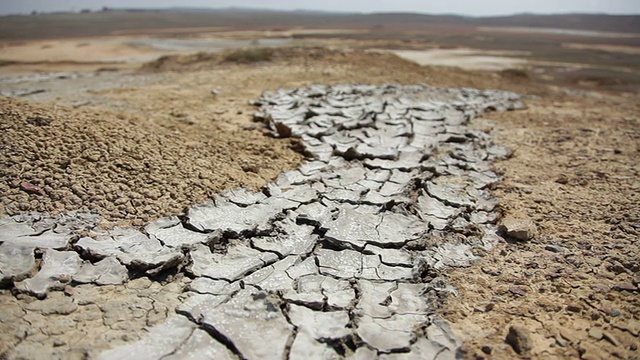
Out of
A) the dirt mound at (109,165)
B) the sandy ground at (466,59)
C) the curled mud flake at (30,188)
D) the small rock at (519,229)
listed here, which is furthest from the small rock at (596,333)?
the sandy ground at (466,59)

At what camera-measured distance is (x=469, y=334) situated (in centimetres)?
210

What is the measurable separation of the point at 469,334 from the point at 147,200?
236cm

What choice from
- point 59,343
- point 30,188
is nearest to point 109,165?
point 30,188

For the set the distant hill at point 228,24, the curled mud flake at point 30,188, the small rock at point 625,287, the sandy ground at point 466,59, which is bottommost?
the small rock at point 625,287

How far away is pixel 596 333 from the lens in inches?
82.0

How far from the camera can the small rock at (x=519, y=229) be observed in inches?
121

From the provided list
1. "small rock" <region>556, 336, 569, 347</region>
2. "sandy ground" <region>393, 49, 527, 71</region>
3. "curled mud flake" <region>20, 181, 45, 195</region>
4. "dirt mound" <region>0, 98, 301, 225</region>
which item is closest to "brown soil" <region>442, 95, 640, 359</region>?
"small rock" <region>556, 336, 569, 347</region>

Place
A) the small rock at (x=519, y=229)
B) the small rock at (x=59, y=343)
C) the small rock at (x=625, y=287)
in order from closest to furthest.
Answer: the small rock at (x=59, y=343)
the small rock at (x=625, y=287)
the small rock at (x=519, y=229)

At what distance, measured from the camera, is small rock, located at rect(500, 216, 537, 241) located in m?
3.07

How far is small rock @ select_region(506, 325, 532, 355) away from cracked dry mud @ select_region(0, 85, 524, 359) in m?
0.29

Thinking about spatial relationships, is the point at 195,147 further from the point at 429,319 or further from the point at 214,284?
the point at 429,319

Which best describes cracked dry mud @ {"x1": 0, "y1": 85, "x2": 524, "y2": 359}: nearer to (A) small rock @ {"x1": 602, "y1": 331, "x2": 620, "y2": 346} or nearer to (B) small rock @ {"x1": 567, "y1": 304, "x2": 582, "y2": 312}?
(B) small rock @ {"x1": 567, "y1": 304, "x2": 582, "y2": 312}

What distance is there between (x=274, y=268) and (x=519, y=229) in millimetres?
1899

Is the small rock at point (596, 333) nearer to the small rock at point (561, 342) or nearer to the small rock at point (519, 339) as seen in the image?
the small rock at point (561, 342)
